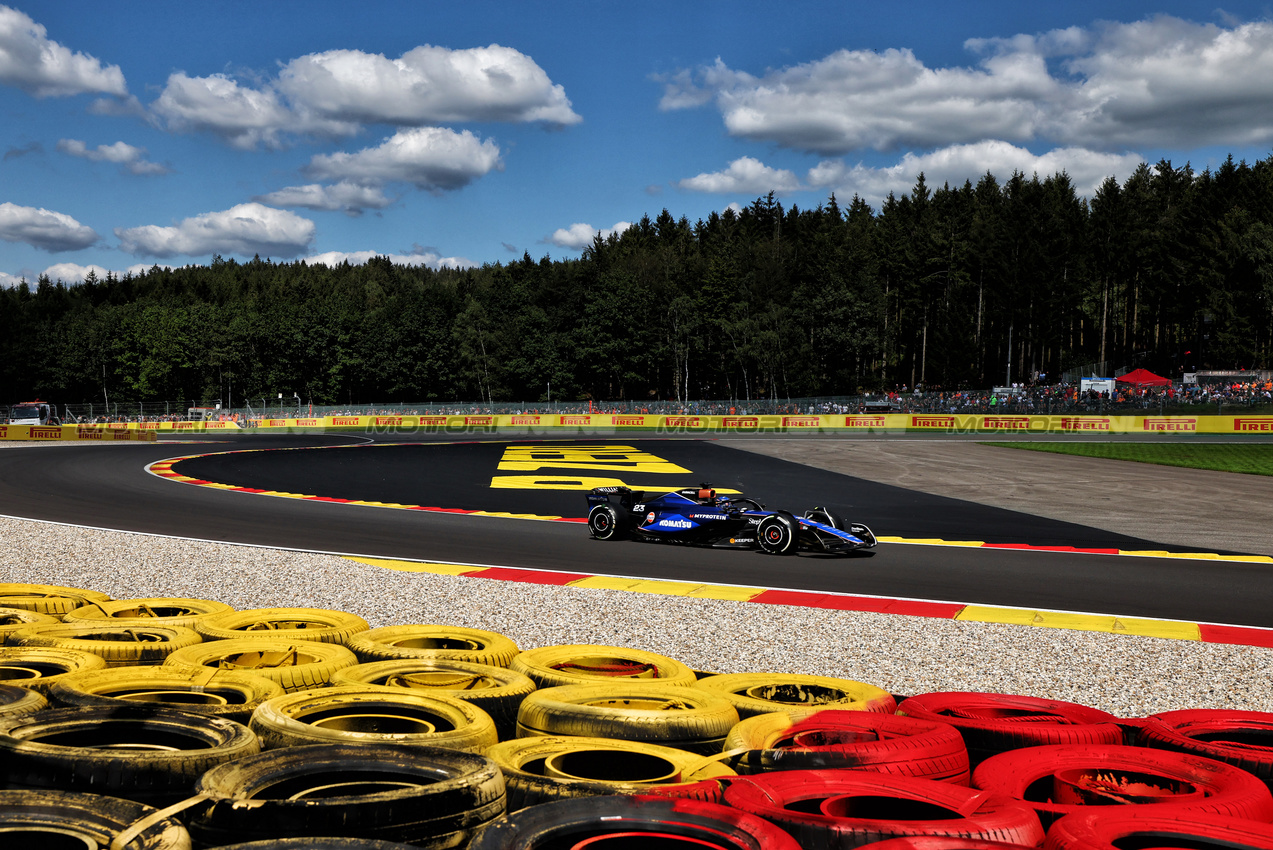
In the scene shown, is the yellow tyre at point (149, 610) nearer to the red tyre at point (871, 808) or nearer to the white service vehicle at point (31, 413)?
the red tyre at point (871, 808)

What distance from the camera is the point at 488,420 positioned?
51.8 m

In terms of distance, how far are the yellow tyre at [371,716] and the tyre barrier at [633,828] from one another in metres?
0.90

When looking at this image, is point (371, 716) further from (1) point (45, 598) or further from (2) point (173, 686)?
(1) point (45, 598)

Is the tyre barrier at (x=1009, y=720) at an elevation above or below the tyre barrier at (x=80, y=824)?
below

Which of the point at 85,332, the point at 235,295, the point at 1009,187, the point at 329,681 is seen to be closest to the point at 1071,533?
the point at 329,681

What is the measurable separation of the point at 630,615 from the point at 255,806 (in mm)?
5549

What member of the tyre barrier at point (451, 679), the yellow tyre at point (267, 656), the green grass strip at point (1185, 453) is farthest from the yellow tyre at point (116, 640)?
the green grass strip at point (1185, 453)

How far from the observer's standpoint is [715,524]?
1221 cm

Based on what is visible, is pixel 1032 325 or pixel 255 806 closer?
pixel 255 806

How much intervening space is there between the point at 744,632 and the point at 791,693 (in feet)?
9.29

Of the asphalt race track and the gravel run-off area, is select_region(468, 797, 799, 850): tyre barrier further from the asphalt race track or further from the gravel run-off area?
the asphalt race track

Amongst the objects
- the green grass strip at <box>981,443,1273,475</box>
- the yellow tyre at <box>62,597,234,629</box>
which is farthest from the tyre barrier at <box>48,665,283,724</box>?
the green grass strip at <box>981,443,1273,475</box>

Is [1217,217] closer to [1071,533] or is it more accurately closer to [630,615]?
[1071,533]

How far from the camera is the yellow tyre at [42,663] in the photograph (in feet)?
16.0
